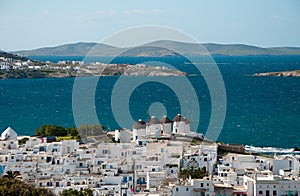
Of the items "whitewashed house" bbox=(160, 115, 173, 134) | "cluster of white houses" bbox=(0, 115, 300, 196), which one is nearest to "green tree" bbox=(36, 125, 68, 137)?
"cluster of white houses" bbox=(0, 115, 300, 196)

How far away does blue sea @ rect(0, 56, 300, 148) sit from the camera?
36769mm

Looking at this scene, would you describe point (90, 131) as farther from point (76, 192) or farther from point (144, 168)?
point (76, 192)

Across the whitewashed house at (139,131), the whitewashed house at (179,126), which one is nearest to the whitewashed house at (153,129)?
the whitewashed house at (139,131)

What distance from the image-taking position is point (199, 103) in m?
52.7

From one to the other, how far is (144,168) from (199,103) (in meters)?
32.1

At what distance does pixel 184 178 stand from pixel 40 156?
16.9ft

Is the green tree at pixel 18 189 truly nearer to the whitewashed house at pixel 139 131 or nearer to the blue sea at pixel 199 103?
the whitewashed house at pixel 139 131

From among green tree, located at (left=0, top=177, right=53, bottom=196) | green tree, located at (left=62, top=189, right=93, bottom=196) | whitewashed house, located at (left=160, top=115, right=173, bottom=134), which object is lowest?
green tree, located at (left=62, top=189, right=93, bottom=196)

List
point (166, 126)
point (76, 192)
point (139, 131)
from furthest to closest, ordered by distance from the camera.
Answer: point (166, 126) < point (139, 131) < point (76, 192)

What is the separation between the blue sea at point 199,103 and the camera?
36769mm

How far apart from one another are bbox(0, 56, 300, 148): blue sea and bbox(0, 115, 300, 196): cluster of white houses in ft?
34.5

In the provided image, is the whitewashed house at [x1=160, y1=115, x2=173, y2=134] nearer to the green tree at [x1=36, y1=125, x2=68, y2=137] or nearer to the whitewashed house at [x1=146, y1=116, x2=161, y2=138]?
the whitewashed house at [x1=146, y1=116, x2=161, y2=138]

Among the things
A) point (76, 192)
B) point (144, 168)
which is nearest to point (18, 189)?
point (76, 192)

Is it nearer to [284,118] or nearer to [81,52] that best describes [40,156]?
[284,118]
